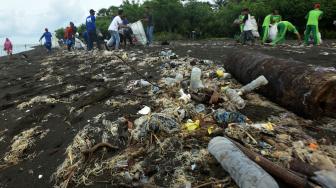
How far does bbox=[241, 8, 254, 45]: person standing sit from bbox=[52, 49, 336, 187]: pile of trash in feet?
26.1

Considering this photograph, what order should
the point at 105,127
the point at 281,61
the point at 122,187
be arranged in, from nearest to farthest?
the point at 122,187, the point at 105,127, the point at 281,61

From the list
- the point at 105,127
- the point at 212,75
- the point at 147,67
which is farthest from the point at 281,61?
the point at 147,67

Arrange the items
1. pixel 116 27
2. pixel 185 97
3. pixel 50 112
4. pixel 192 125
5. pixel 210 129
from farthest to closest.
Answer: pixel 116 27
pixel 50 112
pixel 185 97
pixel 192 125
pixel 210 129

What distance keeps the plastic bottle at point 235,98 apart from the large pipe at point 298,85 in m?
0.43

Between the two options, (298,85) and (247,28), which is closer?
(298,85)

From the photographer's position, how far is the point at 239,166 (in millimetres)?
3197

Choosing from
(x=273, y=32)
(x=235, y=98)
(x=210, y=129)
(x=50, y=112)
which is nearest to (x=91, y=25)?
(x=273, y=32)

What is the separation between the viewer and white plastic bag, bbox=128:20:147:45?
49.9ft

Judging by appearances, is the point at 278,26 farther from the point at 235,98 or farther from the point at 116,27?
the point at 235,98

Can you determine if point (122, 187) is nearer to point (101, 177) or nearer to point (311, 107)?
point (101, 177)

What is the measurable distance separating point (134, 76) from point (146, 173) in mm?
4691

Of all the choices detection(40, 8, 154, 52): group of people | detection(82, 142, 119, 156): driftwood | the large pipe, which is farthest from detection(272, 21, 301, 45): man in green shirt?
detection(82, 142, 119, 156): driftwood

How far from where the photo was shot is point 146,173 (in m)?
3.69

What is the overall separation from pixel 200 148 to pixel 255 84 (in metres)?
1.93
